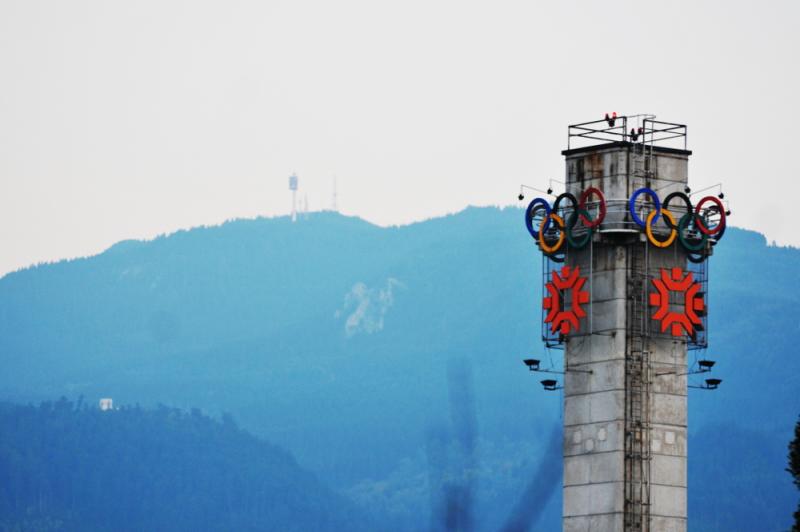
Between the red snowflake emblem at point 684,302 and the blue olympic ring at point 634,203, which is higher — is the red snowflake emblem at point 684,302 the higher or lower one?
the lower one

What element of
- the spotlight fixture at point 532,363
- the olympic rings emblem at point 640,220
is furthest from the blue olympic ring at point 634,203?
the spotlight fixture at point 532,363

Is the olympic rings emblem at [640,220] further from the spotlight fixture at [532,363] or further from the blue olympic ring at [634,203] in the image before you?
the spotlight fixture at [532,363]

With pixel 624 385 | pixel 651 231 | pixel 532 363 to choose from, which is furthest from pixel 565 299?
pixel 532 363

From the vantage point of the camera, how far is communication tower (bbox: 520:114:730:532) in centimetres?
12475

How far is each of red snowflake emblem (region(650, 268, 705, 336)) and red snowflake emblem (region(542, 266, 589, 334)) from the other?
147 inches


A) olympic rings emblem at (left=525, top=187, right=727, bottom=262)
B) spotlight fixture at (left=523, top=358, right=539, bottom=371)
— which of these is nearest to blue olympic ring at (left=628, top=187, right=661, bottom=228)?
olympic rings emblem at (left=525, top=187, right=727, bottom=262)

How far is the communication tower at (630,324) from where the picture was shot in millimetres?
124750

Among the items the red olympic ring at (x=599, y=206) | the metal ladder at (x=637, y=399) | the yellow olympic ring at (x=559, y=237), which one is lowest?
the metal ladder at (x=637, y=399)

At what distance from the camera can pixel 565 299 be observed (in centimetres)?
12850

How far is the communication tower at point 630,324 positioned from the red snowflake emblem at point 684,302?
5 cm

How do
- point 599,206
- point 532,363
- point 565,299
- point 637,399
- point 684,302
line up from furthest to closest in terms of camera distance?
1. point 565,299
2. point 684,302
3. point 599,206
4. point 637,399
5. point 532,363

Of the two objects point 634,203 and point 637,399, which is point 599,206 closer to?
point 634,203

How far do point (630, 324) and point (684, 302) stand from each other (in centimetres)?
315

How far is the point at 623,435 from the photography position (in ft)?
409
